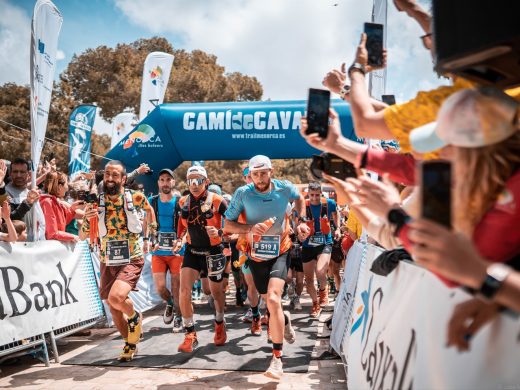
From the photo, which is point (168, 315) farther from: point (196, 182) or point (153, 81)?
point (153, 81)

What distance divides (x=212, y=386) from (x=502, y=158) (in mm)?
3691

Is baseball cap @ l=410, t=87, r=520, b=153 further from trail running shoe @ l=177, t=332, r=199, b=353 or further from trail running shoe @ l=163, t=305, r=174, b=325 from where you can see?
trail running shoe @ l=163, t=305, r=174, b=325

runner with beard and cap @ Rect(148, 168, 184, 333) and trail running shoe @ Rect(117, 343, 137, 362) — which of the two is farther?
runner with beard and cap @ Rect(148, 168, 184, 333)

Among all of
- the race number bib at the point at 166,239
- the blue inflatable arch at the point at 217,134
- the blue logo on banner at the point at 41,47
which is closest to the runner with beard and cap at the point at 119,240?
the race number bib at the point at 166,239

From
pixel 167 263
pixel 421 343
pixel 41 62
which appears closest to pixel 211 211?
pixel 167 263

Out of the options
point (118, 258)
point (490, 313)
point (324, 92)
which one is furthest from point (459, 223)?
point (118, 258)

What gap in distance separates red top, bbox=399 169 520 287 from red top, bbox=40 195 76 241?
5453mm

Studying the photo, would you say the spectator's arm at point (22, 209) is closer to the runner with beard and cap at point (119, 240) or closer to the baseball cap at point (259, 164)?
the runner with beard and cap at point (119, 240)

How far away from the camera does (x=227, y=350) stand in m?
5.41

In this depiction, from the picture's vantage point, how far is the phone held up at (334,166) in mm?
2203

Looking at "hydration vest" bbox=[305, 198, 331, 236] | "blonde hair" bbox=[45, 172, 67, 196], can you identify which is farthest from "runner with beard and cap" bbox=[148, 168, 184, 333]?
"hydration vest" bbox=[305, 198, 331, 236]

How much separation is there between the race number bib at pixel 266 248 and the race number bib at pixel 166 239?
2.42 m

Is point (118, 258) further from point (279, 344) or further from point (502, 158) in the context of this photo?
point (502, 158)

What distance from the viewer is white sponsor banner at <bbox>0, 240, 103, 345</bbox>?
4609 mm
